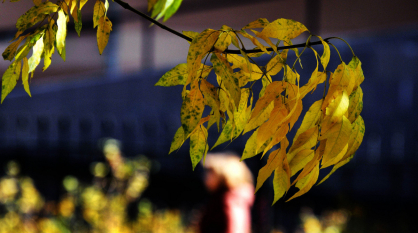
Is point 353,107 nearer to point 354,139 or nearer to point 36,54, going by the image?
point 354,139

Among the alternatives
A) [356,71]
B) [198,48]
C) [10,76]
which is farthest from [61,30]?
[356,71]

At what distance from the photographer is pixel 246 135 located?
170 inches

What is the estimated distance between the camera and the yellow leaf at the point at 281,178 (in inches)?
20.8

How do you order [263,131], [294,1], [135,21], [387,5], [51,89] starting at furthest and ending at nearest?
[51,89] < [135,21] < [294,1] < [387,5] < [263,131]

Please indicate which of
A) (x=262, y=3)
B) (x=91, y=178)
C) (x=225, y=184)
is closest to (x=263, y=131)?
(x=225, y=184)

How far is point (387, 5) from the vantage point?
149 inches

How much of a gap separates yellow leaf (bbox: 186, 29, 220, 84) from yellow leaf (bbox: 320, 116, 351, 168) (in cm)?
20

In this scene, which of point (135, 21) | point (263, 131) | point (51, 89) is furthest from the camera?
point (51, 89)

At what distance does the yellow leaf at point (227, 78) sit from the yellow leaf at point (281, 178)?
0.13 meters

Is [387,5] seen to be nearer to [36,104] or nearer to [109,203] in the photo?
[109,203]

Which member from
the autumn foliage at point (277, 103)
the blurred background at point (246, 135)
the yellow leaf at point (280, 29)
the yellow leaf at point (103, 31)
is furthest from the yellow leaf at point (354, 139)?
the blurred background at point (246, 135)

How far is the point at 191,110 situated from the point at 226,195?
1683mm

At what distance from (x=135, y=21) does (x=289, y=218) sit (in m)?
3.56

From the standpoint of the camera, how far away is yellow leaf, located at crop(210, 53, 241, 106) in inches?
19.0
